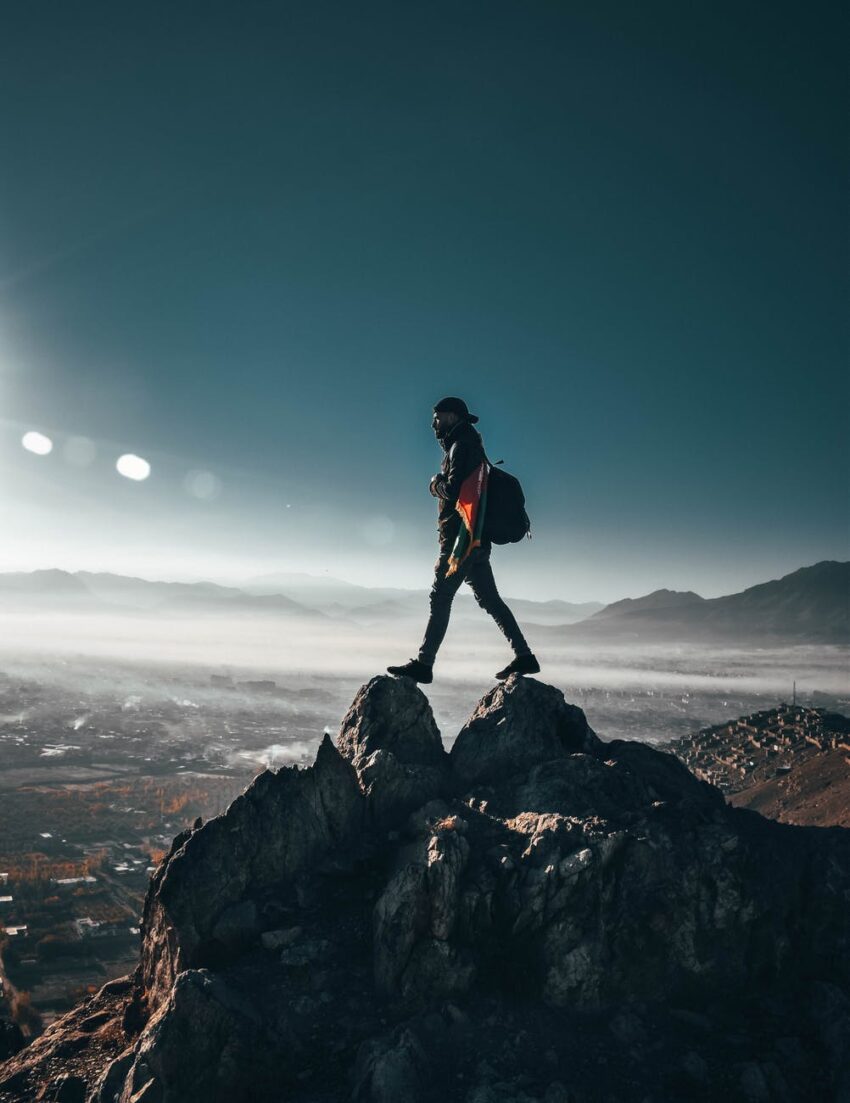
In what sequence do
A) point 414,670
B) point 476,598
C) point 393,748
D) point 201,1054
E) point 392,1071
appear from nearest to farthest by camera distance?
point 392,1071 → point 201,1054 → point 393,748 → point 414,670 → point 476,598

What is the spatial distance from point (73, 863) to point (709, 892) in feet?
536

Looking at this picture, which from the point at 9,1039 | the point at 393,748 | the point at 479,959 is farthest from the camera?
the point at 393,748

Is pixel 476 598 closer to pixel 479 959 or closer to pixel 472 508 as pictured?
pixel 472 508

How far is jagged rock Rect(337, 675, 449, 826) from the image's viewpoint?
1345cm

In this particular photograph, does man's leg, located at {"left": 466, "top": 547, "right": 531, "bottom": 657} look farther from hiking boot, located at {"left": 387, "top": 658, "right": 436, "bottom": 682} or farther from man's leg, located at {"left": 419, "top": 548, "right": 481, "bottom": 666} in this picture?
hiking boot, located at {"left": 387, "top": 658, "right": 436, "bottom": 682}

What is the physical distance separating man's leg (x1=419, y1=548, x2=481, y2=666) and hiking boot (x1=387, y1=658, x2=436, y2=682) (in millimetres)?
148

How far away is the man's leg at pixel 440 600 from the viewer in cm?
1481

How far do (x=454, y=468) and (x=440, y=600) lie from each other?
331 cm

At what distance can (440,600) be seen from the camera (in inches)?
587

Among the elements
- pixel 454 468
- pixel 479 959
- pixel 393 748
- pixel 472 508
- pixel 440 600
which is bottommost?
pixel 479 959

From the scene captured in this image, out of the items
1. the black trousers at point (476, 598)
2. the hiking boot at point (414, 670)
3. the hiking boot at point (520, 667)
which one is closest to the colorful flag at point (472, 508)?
the black trousers at point (476, 598)

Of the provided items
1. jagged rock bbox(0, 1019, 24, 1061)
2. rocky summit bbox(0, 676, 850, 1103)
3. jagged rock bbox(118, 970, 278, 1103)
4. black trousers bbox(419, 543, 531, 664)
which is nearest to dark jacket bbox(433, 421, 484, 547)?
black trousers bbox(419, 543, 531, 664)

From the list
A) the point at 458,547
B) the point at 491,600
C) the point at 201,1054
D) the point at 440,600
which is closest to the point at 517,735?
the point at 491,600

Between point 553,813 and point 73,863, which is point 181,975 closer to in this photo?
point 553,813
